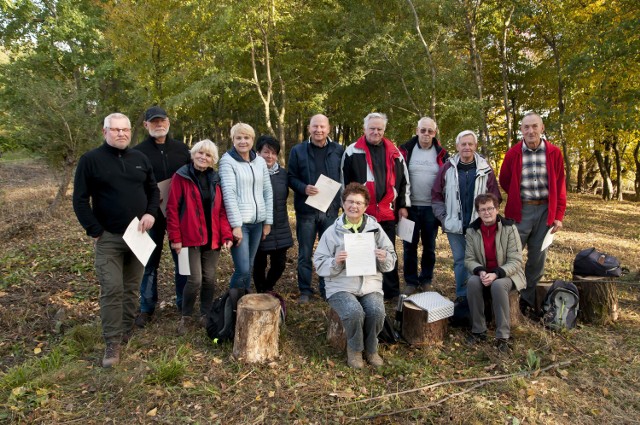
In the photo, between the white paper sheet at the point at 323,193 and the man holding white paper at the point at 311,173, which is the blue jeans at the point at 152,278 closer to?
the man holding white paper at the point at 311,173

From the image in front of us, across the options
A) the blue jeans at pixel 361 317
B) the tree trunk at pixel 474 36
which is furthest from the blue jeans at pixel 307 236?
the tree trunk at pixel 474 36

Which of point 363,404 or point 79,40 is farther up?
point 79,40

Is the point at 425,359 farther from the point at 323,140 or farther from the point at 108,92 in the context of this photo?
the point at 108,92

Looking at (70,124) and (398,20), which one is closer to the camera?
A: (70,124)

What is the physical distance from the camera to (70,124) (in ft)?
38.0

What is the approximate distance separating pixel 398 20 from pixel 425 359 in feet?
51.8

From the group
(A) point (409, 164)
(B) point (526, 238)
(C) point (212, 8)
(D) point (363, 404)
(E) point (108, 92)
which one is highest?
(C) point (212, 8)

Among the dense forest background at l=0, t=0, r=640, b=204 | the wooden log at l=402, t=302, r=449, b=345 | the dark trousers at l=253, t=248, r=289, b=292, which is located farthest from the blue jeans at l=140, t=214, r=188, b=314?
the dense forest background at l=0, t=0, r=640, b=204

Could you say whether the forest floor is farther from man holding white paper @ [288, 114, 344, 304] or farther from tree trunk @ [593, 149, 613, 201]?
tree trunk @ [593, 149, 613, 201]

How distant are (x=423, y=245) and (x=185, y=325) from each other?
3.15 m

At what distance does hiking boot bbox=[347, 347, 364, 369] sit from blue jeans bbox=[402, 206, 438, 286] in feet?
6.44

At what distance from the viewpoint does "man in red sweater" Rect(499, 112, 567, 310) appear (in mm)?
4945

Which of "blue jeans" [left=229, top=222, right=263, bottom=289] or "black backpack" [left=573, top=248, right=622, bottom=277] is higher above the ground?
"blue jeans" [left=229, top=222, right=263, bottom=289]

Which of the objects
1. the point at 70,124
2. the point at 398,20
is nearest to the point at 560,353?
the point at 70,124
